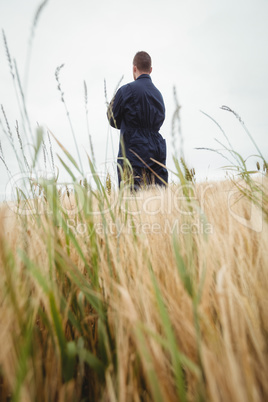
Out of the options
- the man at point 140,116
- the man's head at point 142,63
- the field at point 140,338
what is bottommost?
the field at point 140,338

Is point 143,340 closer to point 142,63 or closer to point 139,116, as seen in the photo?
point 139,116

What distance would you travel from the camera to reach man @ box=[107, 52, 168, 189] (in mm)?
2744

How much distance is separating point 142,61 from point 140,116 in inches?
35.2

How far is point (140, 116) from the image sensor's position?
2.82 metres

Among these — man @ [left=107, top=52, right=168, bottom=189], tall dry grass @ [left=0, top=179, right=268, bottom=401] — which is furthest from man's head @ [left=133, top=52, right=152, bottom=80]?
tall dry grass @ [left=0, top=179, right=268, bottom=401]

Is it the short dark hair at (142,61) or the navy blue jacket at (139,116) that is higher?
the short dark hair at (142,61)

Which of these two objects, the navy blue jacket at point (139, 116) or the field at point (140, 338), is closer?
the field at point (140, 338)

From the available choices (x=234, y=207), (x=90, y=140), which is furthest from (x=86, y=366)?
(x=234, y=207)

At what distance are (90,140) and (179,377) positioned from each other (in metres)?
0.57

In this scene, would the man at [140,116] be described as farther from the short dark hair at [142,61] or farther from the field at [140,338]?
the field at [140,338]

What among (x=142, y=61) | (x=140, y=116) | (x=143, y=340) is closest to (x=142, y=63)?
(x=142, y=61)

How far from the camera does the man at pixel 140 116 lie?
9.00 ft

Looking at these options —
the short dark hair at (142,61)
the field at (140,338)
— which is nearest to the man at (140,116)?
the short dark hair at (142,61)

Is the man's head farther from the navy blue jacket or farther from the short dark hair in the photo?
the navy blue jacket
